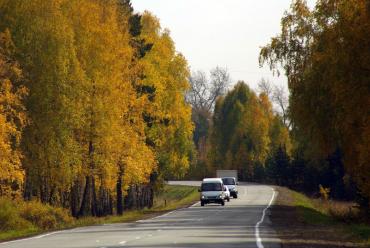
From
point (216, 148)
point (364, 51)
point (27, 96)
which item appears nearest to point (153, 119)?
point (27, 96)

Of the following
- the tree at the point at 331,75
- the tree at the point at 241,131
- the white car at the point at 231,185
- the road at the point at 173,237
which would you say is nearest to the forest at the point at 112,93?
the tree at the point at 331,75

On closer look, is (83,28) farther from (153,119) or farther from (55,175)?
(153,119)

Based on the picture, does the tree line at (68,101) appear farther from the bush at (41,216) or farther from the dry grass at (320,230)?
the dry grass at (320,230)

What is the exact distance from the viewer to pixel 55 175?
52656mm

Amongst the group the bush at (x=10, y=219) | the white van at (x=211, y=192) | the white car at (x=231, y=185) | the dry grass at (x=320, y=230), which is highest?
the white car at (x=231, y=185)

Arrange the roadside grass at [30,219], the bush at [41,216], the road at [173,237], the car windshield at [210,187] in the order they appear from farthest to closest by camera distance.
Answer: the car windshield at [210,187], the bush at [41,216], the roadside grass at [30,219], the road at [173,237]

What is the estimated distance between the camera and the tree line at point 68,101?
50406 mm

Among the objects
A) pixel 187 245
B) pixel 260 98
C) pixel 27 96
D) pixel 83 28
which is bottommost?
pixel 187 245

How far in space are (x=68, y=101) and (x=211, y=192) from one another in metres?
22.3

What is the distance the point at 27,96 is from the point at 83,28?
6.11 meters

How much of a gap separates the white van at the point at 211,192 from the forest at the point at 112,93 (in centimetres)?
538

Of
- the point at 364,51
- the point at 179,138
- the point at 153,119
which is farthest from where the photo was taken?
the point at 179,138

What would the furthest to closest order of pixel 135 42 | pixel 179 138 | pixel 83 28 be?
1. pixel 179 138
2. pixel 135 42
3. pixel 83 28

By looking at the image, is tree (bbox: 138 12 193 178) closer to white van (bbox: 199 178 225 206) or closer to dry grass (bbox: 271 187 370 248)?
white van (bbox: 199 178 225 206)
